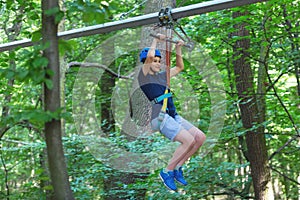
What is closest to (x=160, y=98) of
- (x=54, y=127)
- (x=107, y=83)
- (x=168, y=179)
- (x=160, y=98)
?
(x=160, y=98)

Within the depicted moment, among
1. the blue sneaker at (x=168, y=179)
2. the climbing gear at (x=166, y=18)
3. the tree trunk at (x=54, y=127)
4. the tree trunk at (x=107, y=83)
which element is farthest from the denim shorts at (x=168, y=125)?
the tree trunk at (x=107, y=83)

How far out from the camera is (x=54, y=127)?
64.1 inches

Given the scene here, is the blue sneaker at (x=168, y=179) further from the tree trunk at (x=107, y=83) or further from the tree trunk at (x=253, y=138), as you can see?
the tree trunk at (x=107, y=83)

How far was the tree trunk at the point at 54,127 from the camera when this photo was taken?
1618 mm

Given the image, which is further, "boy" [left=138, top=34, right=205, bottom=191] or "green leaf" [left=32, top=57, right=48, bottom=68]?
"boy" [left=138, top=34, right=205, bottom=191]

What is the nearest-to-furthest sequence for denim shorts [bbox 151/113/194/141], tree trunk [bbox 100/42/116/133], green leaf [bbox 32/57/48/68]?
green leaf [bbox 32/57/48/68], denim shorts [bbox 151/113/194/141], tree trunk [bbox 100/42/116/133]

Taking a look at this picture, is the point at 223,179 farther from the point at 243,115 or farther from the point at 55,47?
the point at 55,47

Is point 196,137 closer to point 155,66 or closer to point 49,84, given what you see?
point 155,66

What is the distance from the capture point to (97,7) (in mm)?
1729

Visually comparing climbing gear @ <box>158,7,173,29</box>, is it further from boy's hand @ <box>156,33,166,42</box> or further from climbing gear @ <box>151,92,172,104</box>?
climbing gear @ <box>151,92,172,104</box>

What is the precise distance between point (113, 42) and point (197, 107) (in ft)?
6.01

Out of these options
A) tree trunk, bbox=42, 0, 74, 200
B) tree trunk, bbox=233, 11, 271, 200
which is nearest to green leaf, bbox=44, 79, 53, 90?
tree trunk, bbox=42, 0, 74, 200

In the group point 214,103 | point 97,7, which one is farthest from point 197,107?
point 97,7

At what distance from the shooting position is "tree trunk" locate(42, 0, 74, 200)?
1618 millimetres
